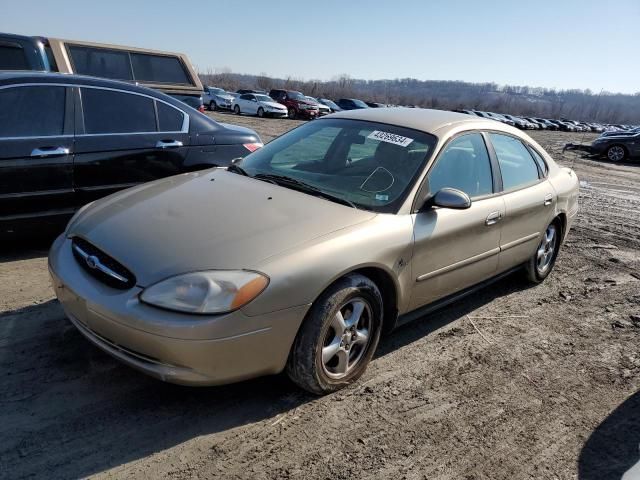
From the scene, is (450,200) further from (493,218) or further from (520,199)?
(520,199)

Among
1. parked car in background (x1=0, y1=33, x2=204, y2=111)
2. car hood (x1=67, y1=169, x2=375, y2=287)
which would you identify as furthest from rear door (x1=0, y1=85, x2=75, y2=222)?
parked car in background (x1=0, y1=33, x2=204, y2=111)

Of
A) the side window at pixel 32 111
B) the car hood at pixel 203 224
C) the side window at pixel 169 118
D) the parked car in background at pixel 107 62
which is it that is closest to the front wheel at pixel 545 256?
the car hood at pixel 203 224

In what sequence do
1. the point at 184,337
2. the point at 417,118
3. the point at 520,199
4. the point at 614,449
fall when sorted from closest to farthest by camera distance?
the point at 184,337 → the point at 614,449 → the point at 417,118 → the point at 520,199

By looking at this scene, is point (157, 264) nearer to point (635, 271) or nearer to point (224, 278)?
point (224, 278)

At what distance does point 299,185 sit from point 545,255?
115 inches

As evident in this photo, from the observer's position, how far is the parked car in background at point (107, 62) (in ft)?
23.0

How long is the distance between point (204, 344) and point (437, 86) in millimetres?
171614

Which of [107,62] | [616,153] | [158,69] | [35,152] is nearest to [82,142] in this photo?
[35,152]

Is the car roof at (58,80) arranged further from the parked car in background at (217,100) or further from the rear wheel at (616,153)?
the parked car in background at (217,100)

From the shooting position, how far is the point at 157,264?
2514 millimetres

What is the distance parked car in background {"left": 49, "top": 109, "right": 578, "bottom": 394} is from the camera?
95.2 inches

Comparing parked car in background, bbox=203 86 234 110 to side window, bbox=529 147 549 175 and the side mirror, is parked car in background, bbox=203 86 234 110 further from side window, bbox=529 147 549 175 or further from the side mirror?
the side mirror

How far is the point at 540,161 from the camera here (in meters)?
4.81

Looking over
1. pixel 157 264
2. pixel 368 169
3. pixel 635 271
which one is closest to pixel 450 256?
pixel 368 169
